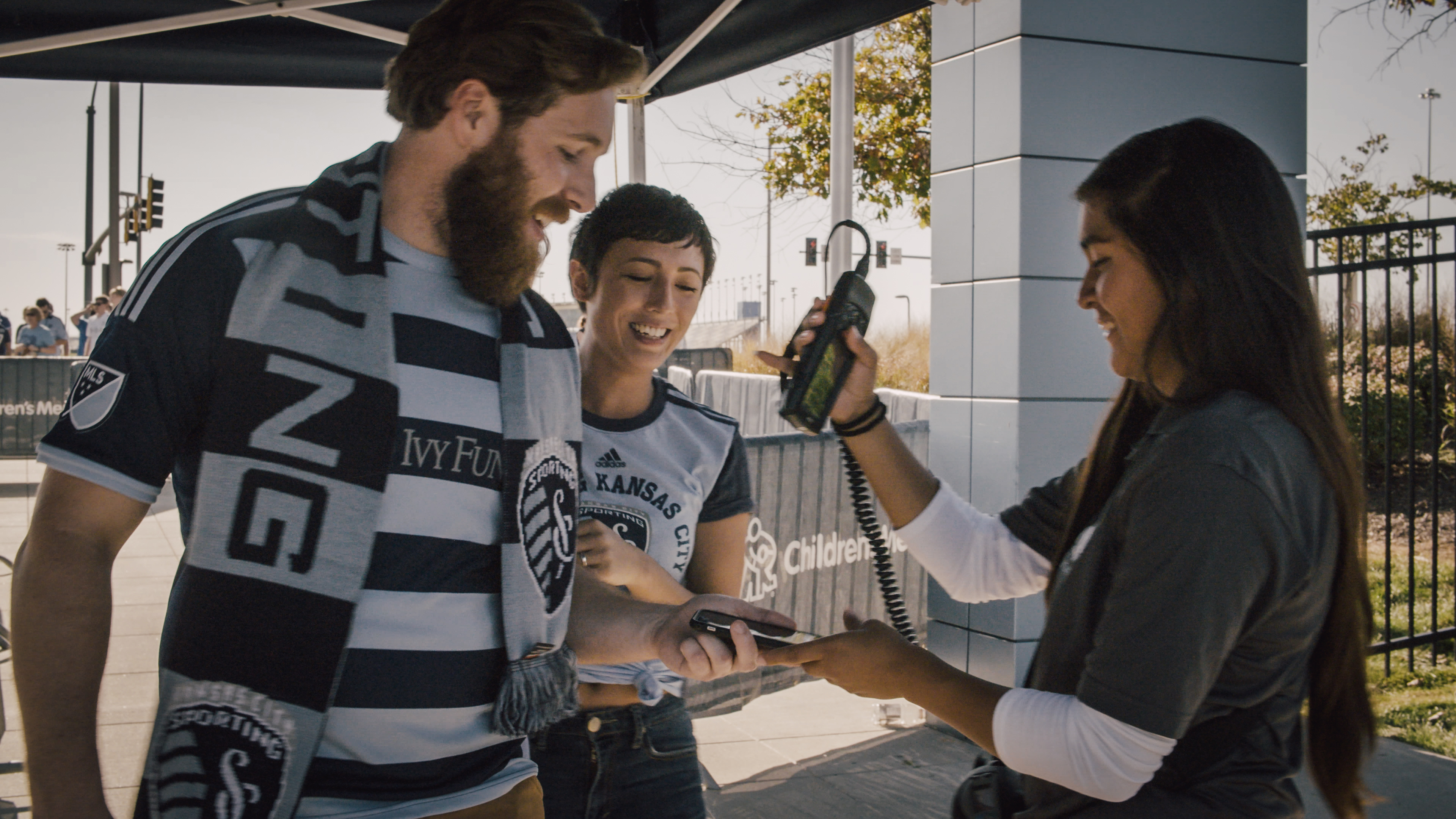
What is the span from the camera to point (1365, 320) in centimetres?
596

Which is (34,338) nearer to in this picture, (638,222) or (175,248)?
(638,222)

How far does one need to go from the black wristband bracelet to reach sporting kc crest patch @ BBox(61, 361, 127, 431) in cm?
133

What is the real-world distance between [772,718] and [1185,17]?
152 inches

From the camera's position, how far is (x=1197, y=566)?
4.25 feet

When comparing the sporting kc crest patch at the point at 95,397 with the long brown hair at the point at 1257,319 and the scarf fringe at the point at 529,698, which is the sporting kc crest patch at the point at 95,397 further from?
the long brown hair at the point at 1257,319

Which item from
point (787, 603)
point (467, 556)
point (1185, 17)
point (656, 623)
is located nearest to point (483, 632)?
point (467, 556)

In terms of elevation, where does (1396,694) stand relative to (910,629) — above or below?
below

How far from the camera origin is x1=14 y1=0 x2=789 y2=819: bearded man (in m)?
1.25

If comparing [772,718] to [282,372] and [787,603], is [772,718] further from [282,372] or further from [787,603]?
[282,372]

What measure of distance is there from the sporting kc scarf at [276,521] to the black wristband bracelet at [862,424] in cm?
103

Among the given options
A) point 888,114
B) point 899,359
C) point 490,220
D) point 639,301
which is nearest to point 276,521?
point 490,220

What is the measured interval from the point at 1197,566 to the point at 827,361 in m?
0.96

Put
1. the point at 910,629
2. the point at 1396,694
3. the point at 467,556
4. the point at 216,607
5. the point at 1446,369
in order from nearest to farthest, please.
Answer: the point at 216,607 < the point at 467,556 < the point at 910,629 < the point at 1396,694 < the point at 1446,369

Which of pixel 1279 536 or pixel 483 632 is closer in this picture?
pixel 1279 536
